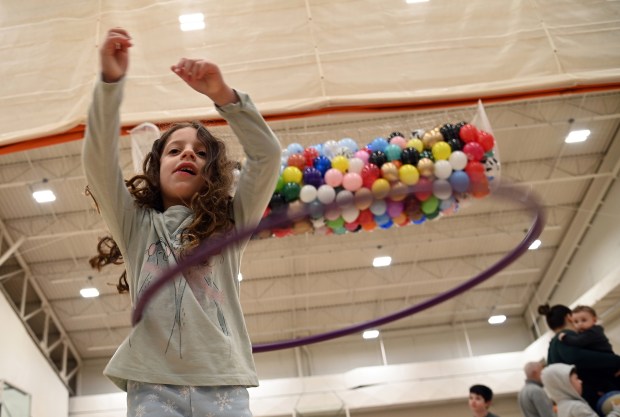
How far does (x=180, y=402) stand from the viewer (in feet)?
4.19

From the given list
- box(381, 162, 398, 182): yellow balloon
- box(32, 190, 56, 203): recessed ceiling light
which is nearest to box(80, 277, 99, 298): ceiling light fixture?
box(32, 190, 56, 203): recessed ceiling light

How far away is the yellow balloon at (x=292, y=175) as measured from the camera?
6.28 meters

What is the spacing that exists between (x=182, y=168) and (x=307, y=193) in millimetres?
4635

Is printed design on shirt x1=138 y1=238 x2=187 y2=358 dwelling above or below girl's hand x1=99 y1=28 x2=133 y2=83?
below

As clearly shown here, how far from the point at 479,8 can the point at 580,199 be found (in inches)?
328

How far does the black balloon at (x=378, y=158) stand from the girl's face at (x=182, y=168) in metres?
4.75

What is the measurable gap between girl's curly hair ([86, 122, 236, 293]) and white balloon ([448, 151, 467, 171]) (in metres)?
4.63

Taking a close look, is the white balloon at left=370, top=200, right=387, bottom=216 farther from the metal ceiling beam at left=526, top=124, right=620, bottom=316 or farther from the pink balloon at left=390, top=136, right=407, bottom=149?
the metal ceiling beam at left=526, top=124, right=620, bottom=316

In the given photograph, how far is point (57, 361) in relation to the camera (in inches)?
675

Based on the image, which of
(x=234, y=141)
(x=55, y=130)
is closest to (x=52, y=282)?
(x=55, y=130)

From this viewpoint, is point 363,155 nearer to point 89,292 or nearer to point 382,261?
point 382,261

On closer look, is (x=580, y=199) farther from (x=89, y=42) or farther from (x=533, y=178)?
(x=89, y=42)

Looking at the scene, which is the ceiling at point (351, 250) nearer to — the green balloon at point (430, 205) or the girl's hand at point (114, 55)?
the green balloon at point (430, 205)

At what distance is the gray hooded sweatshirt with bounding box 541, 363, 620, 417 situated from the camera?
4012mm
